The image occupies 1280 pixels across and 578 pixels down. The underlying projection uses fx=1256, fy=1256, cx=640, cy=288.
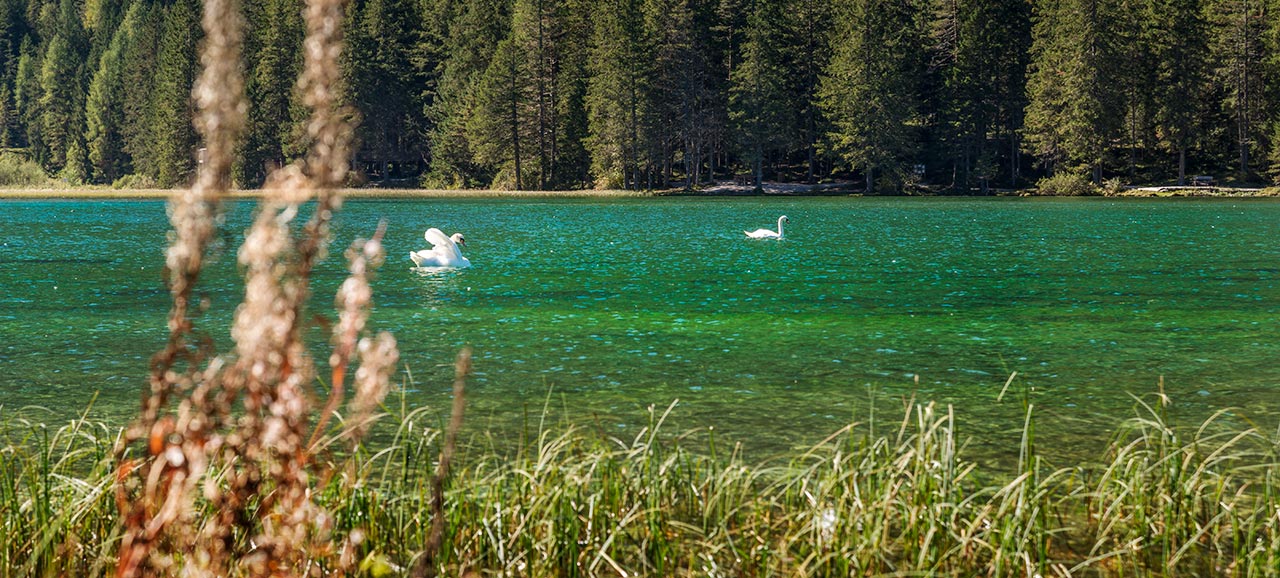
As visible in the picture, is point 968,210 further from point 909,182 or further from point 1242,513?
point 1242,513

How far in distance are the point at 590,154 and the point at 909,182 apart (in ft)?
73.0

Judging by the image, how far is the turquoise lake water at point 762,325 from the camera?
35.9 feet

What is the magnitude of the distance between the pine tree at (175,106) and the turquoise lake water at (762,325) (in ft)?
210

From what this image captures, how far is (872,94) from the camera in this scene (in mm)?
80625

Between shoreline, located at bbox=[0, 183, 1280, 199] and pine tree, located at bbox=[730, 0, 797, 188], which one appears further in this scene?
pine tree, located at bbox=[730, 0, 797, 188]

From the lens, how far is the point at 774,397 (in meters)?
11.2

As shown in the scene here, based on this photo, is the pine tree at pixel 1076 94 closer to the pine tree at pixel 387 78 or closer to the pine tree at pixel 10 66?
the pine tree at pixel 387 78

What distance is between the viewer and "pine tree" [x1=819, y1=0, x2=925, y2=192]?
80000mm

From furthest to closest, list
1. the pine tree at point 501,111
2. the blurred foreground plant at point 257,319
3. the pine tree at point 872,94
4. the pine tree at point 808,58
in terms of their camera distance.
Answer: the pine tree at point 808,58 → the pine tree at point 501,111 → the pine tree at point 872,94 → the blurred foreground plant at point 257,319

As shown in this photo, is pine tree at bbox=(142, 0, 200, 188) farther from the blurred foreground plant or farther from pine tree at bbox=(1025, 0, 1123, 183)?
the blurred foreground plant

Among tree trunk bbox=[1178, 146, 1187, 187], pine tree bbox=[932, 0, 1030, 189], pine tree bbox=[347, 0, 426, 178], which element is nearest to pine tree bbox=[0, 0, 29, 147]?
pine tree bbox=[347, 0, 426, 178]

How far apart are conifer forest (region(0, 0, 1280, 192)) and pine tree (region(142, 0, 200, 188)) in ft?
0.78

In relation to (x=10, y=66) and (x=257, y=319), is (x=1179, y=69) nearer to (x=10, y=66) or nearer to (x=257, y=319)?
(x=257, y=319)

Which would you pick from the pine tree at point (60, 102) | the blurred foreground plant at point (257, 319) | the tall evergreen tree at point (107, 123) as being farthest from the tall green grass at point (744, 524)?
the pine tree at point (60, 102)
